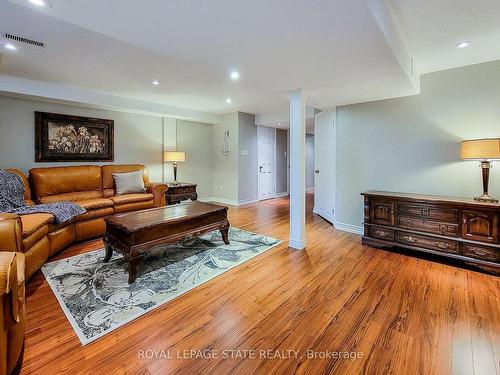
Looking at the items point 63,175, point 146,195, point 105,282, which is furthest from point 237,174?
point 105,282

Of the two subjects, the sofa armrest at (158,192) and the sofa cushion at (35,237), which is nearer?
the sofa cushion at (35,237)

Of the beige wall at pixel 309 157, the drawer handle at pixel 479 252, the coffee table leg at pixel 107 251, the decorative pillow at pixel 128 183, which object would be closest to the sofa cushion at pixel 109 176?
the decorative pillow at pixel 128 183

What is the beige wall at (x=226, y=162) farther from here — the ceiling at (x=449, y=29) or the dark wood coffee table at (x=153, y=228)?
the ceiling at (x=449, y=29)

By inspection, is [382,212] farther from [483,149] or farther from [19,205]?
[19,205]

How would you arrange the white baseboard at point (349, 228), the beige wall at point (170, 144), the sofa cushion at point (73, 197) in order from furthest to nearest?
the white baseboard at point (349, 228) → the beige wall at point (170, 144) → the sofa cushion at point (73, 197)

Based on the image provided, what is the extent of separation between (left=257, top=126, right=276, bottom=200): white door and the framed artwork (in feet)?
12.1

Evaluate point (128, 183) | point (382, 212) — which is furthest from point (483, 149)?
point (128, 183)

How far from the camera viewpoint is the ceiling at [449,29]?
6.48ft

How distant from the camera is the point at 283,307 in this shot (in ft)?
6.61

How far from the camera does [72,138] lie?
14.0 ft

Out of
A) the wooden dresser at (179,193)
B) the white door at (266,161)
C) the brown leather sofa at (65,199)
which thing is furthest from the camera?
the white door at (266,161)

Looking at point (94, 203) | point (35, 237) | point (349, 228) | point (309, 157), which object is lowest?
point (349, 228)

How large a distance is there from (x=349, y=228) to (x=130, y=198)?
375 cm

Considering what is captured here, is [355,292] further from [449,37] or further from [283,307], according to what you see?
[449,37]
